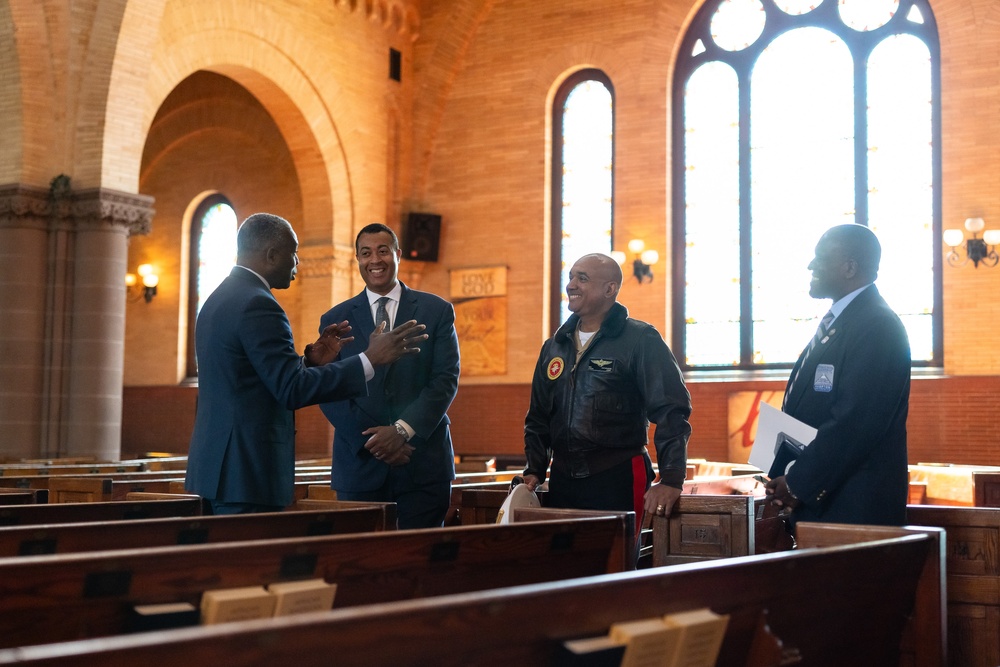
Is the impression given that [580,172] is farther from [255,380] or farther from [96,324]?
[255,380]

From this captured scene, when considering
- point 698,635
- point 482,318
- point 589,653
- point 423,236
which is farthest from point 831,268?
point 423,236

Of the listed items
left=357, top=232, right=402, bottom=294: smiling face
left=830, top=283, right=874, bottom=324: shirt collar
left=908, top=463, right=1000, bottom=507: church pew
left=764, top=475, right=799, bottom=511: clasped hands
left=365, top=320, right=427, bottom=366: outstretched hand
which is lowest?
left=908, top=463, right=1000, bottom=507: church pew

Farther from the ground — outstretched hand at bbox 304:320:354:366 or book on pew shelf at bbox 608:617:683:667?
outstretched hand at bbox 304:320:354:366

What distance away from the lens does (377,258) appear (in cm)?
443

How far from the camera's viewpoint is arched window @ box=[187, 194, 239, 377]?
701 inches

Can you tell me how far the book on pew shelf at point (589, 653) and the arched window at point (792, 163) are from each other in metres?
12.2

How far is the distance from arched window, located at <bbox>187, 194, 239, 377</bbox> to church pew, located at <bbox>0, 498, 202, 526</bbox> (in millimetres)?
14117

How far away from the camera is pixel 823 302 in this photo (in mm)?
13953

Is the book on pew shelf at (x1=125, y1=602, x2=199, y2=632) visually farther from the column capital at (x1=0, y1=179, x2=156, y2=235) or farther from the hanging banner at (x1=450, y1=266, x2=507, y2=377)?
the hanging banner at (x1=450, y1=266, x2=507, y2=377)

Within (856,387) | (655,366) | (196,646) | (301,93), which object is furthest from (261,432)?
(301,93)

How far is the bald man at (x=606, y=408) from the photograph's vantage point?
407 cm

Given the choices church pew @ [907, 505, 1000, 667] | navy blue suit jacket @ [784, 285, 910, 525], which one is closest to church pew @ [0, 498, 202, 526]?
navy blue suit jacket @ [784, 285, 910, 525]

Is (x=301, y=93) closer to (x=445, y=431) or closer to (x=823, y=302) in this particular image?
(x=823, y=302)

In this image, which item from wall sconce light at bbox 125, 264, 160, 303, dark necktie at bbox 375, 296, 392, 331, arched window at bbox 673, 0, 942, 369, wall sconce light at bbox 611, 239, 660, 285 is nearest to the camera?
dark necktie at bbox 375, 296, 392, 331
